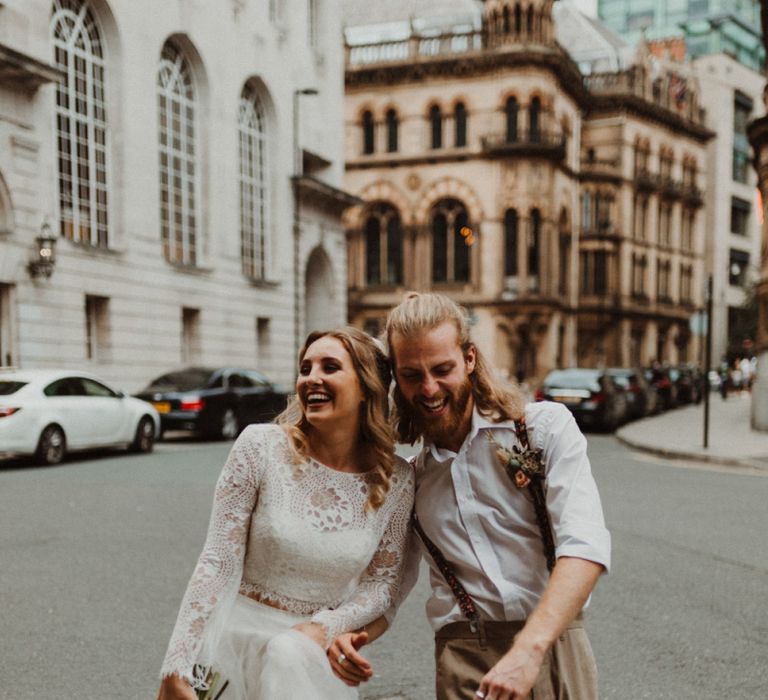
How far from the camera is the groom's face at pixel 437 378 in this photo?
91.7 inches

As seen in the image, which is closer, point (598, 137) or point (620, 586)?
point (620, 586)

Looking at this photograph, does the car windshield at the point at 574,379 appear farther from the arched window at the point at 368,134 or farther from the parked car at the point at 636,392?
the arched window at the point at 368,134

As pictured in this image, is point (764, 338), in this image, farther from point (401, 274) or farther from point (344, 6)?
point (344, 6)

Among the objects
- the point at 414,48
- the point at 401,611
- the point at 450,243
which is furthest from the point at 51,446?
the point at 414,48

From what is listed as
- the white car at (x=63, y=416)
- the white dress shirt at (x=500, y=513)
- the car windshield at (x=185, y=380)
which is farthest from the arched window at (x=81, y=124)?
the white dress shirt at (x=500, y=513)

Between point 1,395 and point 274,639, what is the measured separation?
1234 centimetres

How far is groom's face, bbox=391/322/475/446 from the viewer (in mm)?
2330

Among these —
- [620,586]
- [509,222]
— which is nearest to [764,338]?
[620,586]

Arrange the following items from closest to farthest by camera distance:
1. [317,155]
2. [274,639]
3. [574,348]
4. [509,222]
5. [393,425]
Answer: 1. [274,639]
2. [393,425]
3. [317,155]
4. [509,222]
5. [574,348]

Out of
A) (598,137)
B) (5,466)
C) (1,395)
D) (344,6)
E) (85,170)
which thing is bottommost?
(5,466)

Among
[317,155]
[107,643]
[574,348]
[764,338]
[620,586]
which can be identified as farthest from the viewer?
[574,348]

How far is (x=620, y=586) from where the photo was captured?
21.0 feet

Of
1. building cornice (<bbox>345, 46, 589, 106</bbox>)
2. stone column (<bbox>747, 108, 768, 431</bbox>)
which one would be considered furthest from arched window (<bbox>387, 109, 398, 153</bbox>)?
stone column (<bbox>747, 108, 768, 431</bbox>)

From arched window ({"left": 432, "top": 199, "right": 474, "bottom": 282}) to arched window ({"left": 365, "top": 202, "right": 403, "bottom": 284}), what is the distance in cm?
212
